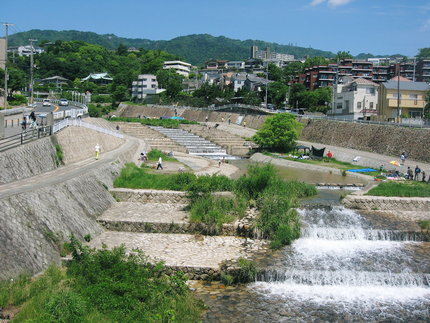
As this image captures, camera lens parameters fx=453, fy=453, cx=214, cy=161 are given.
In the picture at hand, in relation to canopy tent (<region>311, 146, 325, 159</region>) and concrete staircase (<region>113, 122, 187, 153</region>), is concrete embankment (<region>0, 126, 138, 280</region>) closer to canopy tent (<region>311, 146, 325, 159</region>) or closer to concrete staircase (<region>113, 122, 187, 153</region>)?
canopy tent (<region>311, 146, 325, 159</region>)

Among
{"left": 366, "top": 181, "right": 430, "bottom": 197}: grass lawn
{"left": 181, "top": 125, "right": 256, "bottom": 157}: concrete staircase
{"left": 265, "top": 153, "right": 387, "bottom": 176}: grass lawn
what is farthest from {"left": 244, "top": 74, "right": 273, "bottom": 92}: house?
{"left": 366, "top": 181, "right": 430, "bottom": 197}: grass lawn

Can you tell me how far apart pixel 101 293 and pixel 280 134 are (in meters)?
44.5

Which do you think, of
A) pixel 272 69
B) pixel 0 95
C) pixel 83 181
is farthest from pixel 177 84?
pixel 83 181

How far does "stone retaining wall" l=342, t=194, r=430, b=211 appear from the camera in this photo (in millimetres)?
27375

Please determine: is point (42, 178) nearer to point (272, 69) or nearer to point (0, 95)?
point (0, 95)

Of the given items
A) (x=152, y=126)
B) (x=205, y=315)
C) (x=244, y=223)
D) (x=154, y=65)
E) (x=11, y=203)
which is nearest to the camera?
(x=205, y=315)

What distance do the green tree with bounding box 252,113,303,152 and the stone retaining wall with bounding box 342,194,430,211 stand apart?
92.7 feet

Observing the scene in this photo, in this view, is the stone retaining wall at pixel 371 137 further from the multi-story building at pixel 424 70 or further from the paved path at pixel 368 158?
the multi-story building at pixel 424 70

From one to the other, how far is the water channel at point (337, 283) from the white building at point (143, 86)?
10260 centimetres

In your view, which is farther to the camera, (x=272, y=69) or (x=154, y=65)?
(x=154, y=65)

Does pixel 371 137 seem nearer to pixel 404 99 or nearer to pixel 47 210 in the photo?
pixel 404 99

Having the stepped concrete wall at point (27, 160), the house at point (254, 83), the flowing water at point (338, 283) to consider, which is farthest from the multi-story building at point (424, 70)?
the stepped concrete wall at point (27, 160)

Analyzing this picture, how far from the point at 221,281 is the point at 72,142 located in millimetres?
19071

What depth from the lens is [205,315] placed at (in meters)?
14.7
